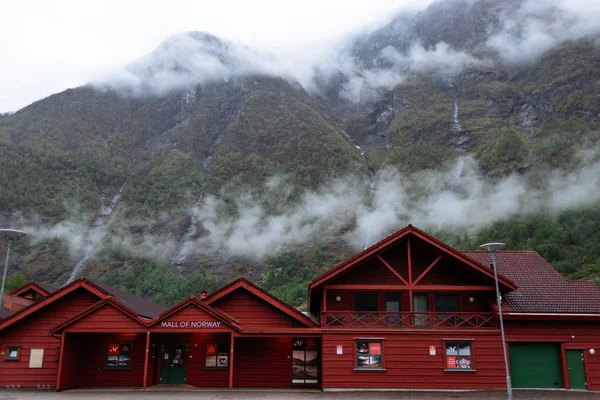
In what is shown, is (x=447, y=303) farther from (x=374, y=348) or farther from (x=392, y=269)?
(x=374, y=348)

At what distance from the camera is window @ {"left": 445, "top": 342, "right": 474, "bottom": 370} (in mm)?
25438

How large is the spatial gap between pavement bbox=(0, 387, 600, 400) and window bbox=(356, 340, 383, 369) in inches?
47.8

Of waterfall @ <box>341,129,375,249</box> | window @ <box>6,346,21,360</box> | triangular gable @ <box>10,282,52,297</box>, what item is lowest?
window @ <box>6,346,21,360</box>

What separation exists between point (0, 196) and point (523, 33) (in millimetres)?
151374

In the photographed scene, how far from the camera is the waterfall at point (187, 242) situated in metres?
104

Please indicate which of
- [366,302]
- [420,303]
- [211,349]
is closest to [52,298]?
[211,349]

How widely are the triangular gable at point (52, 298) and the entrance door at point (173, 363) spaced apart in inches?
168

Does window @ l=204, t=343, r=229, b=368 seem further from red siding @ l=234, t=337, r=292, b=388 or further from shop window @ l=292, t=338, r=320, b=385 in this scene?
shop window @ l=292, t=338, r=320, b=385

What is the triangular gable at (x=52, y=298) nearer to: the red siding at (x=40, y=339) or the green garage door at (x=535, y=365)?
the red siding at (x=40, y=339)

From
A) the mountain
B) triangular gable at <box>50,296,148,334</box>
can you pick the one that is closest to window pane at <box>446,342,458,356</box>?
triangular gable at <box>50,296,148,334</box>

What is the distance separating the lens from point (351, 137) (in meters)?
Answer: 162

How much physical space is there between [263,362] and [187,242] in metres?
85.7

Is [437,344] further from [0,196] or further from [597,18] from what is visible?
[597,18]

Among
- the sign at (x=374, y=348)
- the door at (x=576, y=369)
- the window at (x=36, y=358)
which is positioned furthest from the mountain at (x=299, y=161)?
the window at (x=36, y=358)
